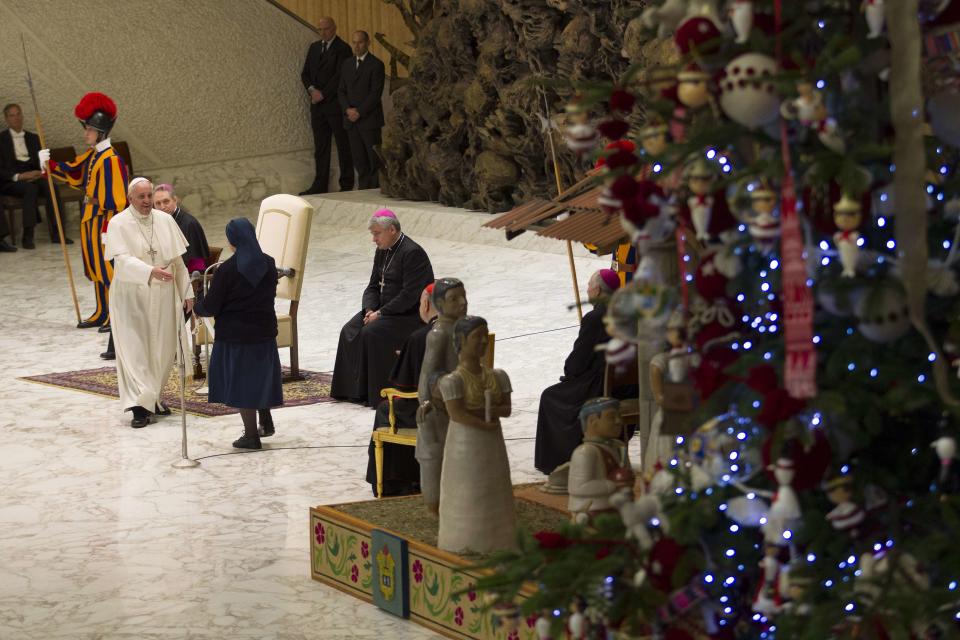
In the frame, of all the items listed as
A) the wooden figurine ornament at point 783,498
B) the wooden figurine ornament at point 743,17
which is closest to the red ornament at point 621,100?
the wooden figurine ornament at point 743,17

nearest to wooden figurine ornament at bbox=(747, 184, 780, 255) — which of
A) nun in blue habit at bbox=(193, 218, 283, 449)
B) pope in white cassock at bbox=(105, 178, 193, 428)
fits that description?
nun in blue habit at bbox=(193, 218, 283, 449)

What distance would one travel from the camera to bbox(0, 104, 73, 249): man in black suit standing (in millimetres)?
15969

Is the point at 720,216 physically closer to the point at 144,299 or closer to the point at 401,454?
the point at 401,454

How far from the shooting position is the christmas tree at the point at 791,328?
3.55 metres

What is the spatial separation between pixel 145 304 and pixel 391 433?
8.92 feet

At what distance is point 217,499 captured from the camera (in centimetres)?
759

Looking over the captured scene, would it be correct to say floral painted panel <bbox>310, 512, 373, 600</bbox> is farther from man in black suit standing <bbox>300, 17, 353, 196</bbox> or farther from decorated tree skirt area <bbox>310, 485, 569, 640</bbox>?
man in black suit standing <bbox>300, 17, 353, 196</bbox>

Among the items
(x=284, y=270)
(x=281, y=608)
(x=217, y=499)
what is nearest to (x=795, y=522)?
(x=281, y=608)

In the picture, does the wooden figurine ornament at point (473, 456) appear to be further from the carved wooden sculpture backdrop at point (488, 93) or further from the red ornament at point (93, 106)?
the carved wooden sculpture backdrop at point (488, 93)

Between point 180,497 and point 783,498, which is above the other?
point 783,498

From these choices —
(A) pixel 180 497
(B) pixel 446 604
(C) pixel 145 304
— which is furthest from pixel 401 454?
(C) pixel 145 304

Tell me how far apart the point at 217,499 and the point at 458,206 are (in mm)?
9412

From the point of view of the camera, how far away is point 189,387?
33.3 ft

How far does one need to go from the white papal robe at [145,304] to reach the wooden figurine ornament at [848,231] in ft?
20.1
